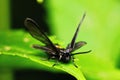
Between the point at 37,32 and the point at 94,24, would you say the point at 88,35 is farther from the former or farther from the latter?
the point at 37,32

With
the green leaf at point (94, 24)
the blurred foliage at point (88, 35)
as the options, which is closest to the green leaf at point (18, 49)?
the blurred foliage at point (88, 35)

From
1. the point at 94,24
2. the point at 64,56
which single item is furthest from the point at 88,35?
the point at 64,56

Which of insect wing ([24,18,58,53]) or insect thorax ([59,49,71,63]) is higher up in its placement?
insect wing ([24,18,58,53])

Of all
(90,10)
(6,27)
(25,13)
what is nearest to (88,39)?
(90,10)

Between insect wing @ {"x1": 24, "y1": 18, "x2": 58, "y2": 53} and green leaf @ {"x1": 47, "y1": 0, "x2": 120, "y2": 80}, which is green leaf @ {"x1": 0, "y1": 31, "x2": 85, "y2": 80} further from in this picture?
green leaf @ {"x1": 47, "y1": 0, "x2": 120, "y2": 80}

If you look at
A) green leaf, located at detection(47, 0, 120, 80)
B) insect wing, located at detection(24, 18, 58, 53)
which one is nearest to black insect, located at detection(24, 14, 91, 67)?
insect wing, located at detection(24, 18, 58, 53)

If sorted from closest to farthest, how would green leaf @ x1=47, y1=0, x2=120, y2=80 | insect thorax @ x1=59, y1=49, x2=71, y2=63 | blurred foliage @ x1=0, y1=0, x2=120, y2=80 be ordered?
insect thorax @ x1=59, y1=49, x2=71, y2=63, blurred foliage @ x1=0, y1=0, x2=120, y2=80, green leaf @ x1=47, y1=0, x2=120, y2=80

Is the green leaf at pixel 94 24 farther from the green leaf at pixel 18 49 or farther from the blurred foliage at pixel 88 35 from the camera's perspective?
the green leaf at pixel 18 49

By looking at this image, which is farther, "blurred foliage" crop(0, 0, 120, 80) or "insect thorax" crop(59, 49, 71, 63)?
"blurred foliage" crop(0, 0, 120, 80)

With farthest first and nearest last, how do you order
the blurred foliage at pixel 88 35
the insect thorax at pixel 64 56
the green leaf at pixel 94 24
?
1. the green leaf at pixel 94 24
2. the blurred foliage at pixel 88 35
3. the insect thorax at pixel 64 56
